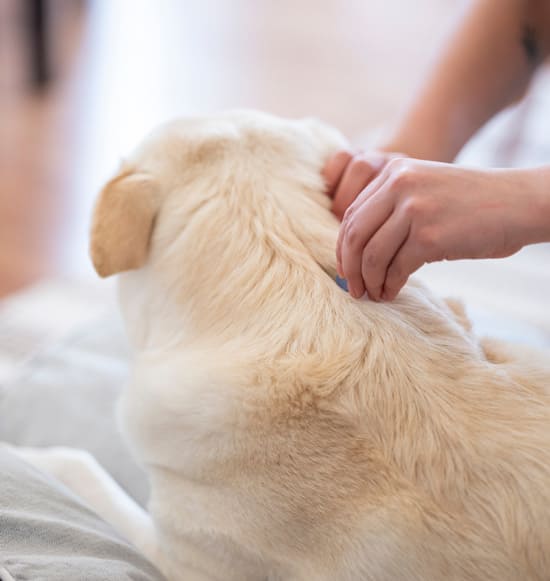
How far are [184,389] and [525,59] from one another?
3.49ft

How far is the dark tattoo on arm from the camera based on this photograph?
154 cm

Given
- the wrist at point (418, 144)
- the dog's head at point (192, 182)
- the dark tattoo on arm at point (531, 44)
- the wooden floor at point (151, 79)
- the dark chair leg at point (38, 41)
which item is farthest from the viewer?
the dark chair leg at point (38, 41)

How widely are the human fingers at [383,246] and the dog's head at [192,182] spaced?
0.14m

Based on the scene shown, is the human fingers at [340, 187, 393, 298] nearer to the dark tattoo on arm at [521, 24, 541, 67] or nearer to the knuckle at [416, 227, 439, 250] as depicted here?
the knuckle at [416, 227, 439, 250]

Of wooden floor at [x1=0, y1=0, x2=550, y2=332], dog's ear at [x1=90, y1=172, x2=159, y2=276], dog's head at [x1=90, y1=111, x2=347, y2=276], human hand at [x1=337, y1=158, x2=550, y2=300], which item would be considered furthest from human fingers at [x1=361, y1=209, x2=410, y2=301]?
wooden floor at [x1=0, y1=0, x2=550, y2=332]

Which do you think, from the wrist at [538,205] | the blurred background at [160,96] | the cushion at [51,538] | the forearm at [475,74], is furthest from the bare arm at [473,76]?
the cushion at [51,538]

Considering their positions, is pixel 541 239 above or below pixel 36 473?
above

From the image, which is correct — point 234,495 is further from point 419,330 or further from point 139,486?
point 139,486

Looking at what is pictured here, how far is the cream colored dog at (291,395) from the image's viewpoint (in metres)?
0.81

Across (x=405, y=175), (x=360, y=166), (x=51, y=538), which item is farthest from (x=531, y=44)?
(x=51, y=538)

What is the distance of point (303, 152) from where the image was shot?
1.04 meters

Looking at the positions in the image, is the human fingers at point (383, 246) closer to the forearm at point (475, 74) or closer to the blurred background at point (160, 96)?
the forearm at point (475, 74)

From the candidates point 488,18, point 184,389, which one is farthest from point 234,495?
point 488,18

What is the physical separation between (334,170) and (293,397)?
0.35 meters
